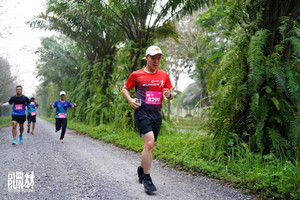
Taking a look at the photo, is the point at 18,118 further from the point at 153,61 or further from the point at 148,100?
the point at 153,61

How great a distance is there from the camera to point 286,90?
421 centimetres

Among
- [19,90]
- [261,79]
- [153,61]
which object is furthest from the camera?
[19,90]

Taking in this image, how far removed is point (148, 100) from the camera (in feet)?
12.3

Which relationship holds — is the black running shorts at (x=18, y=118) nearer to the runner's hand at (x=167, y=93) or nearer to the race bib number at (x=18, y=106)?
the race bib number at (x=18, y=106)

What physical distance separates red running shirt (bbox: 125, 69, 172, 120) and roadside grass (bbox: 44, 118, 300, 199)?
5.30ft

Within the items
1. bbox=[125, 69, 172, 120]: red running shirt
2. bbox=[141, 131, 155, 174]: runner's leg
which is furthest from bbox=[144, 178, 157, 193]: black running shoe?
bbox=[125, 69, 172, 120]: red running shirt

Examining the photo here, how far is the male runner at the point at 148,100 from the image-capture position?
3566 millimetres

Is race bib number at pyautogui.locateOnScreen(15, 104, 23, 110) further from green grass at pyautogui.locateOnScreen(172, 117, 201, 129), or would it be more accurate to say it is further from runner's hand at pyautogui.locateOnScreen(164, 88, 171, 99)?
runner's hand at pyautogui.locateOnScreen(164, 88, 171, 99)

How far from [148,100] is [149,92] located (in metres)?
0.13

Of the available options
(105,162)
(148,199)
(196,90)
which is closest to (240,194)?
(148,199)

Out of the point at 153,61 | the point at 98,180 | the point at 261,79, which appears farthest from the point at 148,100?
the point at 261,79

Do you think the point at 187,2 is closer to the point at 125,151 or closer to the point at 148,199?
the point at 125,151

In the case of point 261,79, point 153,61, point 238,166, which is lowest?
point 238,166

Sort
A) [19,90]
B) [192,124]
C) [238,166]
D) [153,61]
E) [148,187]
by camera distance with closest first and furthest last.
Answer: [148,187]
[153,61]
[238,166]
[19,90]
[192,124]
